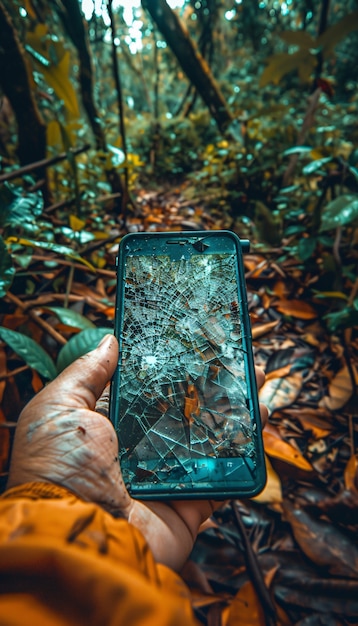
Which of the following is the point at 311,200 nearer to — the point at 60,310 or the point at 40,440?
the point at 60,310

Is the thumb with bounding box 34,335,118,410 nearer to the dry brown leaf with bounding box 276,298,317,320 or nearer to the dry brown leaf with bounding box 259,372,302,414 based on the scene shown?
the dry brown leaf with bounding box 259,372,302,414

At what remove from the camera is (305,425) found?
3.78 ft

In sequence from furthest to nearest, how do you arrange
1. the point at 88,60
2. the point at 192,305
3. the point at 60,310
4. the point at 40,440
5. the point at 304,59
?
the point at 88,60, the point at 304,59, the point at 60,310, the point at 192,305, the point at 40,440

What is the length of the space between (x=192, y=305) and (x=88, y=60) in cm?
243

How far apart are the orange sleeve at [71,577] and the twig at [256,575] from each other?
0.54 metres

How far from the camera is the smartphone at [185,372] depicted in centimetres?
75

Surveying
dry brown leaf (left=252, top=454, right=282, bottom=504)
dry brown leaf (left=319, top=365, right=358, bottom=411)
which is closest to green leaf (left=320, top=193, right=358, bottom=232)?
dry brown leaf (left=319, top=365, right=358, bottom=411)

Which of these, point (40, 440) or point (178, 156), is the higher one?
point (178, 156)

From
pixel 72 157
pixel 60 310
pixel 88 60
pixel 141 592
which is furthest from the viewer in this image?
pixel 88 60

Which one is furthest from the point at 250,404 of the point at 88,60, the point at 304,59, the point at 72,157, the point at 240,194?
the point at 88,60

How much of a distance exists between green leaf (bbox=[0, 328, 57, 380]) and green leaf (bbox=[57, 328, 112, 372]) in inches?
1.2

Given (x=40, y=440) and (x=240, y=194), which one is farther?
(x=240, y=194)

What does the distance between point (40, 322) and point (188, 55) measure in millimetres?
3004

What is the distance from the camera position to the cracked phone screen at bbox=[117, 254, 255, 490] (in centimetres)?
76
